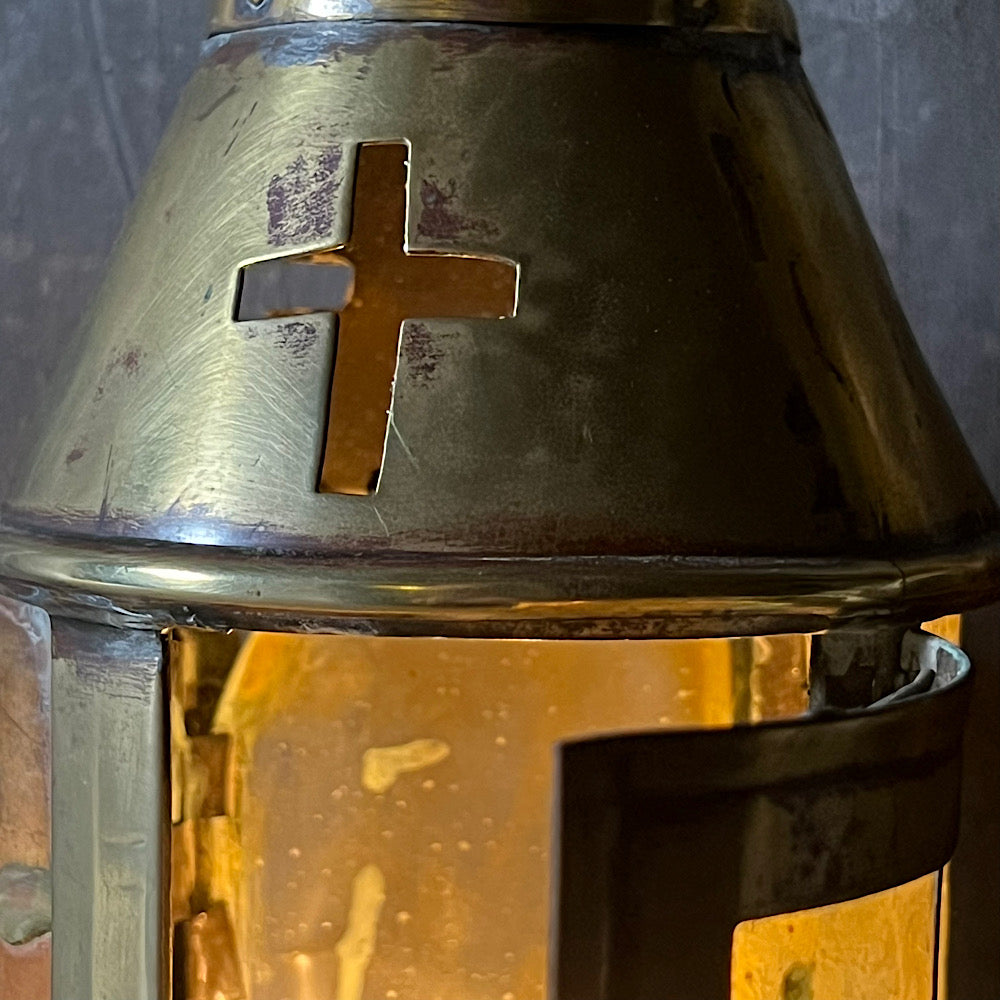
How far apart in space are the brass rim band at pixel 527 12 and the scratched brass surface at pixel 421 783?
0.32 meters

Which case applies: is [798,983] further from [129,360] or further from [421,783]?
[129,360]

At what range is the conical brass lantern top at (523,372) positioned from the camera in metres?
0.63

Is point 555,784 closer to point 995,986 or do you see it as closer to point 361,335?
point 361,335

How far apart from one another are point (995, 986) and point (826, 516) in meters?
0.59

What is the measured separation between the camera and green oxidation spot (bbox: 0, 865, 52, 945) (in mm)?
814

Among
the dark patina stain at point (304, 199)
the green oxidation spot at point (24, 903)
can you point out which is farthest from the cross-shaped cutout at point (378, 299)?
the green oxidation spot at point (24, 903)

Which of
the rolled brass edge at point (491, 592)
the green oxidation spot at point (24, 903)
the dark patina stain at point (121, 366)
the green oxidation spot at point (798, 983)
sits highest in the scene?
the dark patina stain at point (121, 366)

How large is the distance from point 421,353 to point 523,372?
4 centimetres

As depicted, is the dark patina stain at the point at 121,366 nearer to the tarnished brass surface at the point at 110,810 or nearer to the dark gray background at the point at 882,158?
the tarnished brass surface at the point at 110,810

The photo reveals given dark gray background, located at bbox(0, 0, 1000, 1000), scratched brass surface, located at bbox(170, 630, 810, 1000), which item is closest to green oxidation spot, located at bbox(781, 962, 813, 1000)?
scratched brass surface, located at bbox(170, 630, 810, 1000)

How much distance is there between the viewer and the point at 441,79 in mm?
689

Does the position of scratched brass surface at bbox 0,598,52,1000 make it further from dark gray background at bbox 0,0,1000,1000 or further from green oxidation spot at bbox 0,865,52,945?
dark gray background at bbox 0,0,1000,1000

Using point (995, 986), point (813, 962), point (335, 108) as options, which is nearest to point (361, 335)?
point (335, 108)

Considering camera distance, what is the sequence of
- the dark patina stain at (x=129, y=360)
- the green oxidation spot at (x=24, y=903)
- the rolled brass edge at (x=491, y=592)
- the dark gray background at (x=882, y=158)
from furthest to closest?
the dark gray background at (x=882, y=158) < the green oxidation spot at (x=24, y=903) < the dark patina stain at (x=129, y=360) < the rolled brass edge at (x=491, y=592)
